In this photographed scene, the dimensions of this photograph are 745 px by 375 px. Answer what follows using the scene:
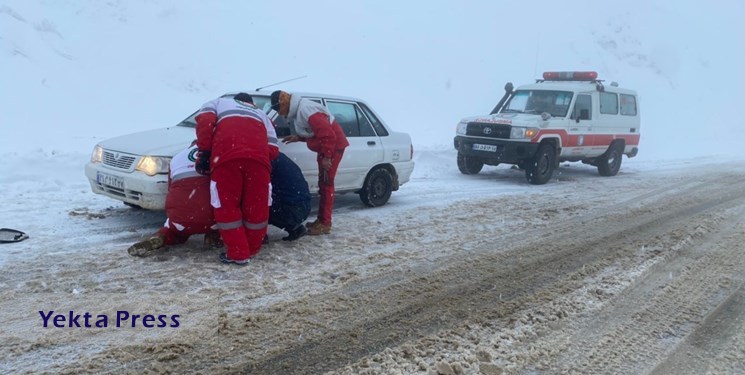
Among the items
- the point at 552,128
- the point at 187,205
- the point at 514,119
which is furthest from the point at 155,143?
the point at 552,128

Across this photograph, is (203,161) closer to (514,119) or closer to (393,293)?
(393,293)

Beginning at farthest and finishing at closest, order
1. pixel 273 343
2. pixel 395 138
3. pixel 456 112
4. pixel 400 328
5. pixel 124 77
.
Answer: pixel 456 112 → pixel 124 77 → pixel 395 138 → pixel 400 328 → pixel 273 343

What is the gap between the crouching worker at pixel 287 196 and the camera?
17.7 ft

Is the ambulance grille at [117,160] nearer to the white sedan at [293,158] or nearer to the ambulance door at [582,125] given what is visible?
the white sedan at [293,158]

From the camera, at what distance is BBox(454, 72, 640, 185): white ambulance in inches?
408

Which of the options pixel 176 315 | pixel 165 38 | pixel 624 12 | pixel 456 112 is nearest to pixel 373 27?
pixel 456 112

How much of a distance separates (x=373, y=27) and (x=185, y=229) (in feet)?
64.2

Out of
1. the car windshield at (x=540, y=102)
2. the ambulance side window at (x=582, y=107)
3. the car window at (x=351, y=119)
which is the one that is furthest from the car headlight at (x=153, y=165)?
the ambulance side window at (x=582, y=107)

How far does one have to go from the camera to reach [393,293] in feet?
14.1

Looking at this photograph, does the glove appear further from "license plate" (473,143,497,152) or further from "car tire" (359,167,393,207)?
"license plate" (473,143,497,152)

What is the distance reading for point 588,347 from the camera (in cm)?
348

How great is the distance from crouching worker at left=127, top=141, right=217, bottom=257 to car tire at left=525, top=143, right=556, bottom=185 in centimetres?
702

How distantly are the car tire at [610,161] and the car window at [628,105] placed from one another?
2.70ft

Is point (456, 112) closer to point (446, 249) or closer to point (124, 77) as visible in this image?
point (124, 77)
